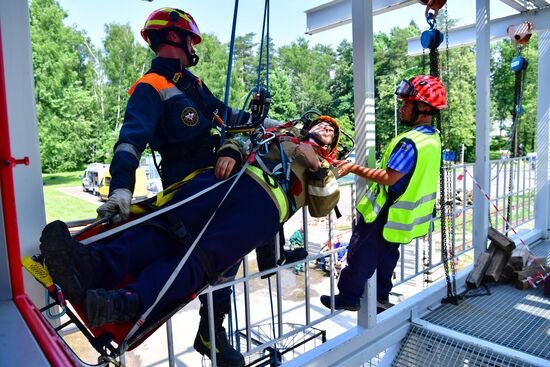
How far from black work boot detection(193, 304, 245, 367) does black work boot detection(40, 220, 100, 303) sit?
933 mm

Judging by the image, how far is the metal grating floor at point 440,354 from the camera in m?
2.62

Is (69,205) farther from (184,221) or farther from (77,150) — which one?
(184,221)

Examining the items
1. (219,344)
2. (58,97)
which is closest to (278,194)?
(219,344)

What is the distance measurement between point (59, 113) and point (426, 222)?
17.7m

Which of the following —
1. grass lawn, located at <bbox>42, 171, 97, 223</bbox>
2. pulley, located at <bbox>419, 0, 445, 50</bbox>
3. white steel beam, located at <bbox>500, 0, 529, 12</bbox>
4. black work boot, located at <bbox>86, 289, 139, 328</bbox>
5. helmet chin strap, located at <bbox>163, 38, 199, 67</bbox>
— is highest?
white steel beam, located at <bbox>500, 0, 529, 12</bbox>

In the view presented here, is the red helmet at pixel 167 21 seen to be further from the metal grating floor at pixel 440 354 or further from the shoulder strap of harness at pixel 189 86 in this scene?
the metal grating floor at pixel 440 354

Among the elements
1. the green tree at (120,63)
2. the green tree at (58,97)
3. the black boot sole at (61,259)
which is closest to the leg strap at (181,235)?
the black boot sole at (61,259)

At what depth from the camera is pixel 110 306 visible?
1285 millimetres

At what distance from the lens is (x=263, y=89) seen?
1902 millimetres

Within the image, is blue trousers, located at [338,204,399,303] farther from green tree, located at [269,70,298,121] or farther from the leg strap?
green tree, located at [269,70,298,121]

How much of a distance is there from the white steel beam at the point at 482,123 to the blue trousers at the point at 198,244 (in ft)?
9.53

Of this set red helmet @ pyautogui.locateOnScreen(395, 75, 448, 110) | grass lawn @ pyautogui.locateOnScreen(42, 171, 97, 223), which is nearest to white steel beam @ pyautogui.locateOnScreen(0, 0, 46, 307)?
red helmet @ pyautogui.locateOnScreen(395, 75, 448, 110)

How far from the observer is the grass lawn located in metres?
17.7

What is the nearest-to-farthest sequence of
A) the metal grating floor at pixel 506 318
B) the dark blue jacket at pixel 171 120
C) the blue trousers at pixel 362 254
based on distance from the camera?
the dark blue jacket at pixel 171 120 → the blue trousers at pixel 362 254 → the metal grating floor at pixel 506 318
